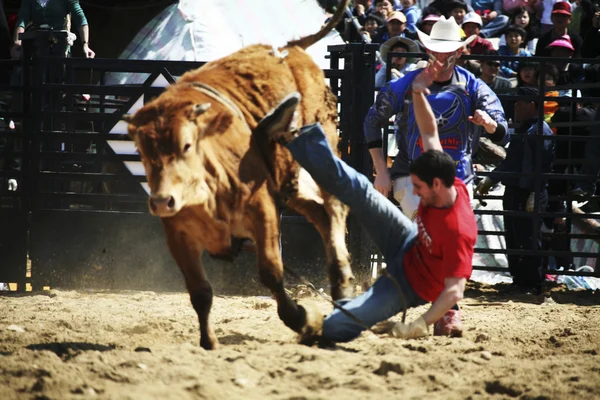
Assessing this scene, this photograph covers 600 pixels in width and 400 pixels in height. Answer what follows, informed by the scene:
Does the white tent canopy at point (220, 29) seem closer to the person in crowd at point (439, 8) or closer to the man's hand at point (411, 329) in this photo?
the person in crowd at point (439, 8)

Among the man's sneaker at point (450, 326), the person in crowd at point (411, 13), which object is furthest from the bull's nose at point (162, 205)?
the person in crowd at point (411, 13)

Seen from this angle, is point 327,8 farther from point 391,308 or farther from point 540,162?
point 391,308

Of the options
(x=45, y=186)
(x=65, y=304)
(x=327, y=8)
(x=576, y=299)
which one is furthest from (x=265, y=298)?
(x=327, y=8)

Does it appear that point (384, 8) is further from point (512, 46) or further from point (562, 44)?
point (562, 44)

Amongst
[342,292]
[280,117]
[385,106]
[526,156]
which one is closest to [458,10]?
[526,156]

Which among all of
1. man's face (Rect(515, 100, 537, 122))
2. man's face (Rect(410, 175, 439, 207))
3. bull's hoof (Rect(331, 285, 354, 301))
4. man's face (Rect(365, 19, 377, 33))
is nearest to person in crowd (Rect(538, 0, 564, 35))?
man's face (Rect(365, 19, 377, 33))

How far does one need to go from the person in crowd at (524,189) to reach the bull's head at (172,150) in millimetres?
4236

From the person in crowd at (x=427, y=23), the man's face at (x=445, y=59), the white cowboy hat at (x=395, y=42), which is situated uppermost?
the person in crowd at (x=427, y=23)

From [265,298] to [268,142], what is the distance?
2.54 m

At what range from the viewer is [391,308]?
5.43 meters

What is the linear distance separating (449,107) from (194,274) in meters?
2.20

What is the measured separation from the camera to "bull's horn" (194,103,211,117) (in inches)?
199

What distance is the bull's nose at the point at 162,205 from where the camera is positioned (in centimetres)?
472

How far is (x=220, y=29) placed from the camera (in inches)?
465
